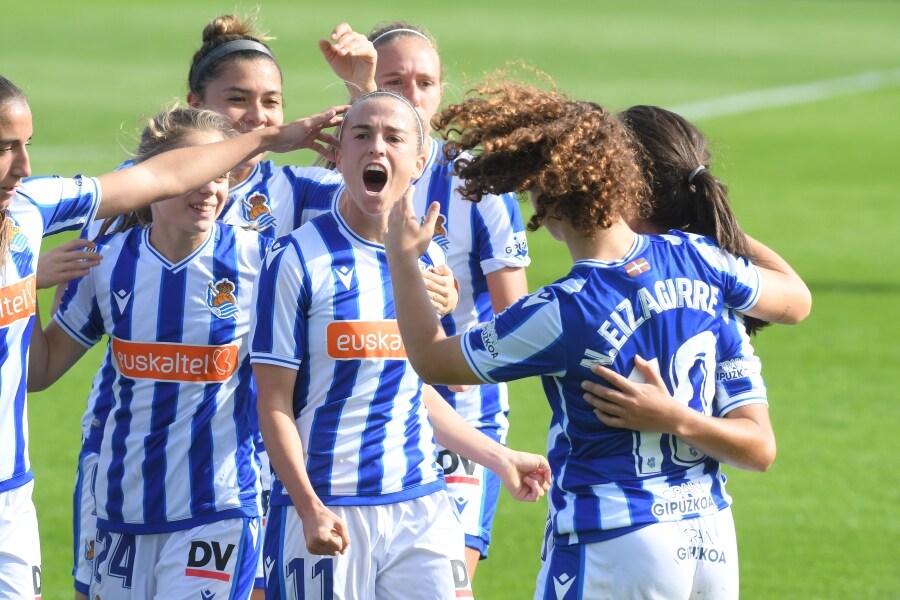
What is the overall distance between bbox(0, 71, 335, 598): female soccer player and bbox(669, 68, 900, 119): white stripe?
25.6m

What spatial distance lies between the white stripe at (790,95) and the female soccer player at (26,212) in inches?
1008

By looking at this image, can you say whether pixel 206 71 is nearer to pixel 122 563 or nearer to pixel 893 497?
pixel 122 563

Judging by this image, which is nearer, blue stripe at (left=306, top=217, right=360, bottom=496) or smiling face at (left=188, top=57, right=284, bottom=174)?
blue stripe at (left=306, top=217, right=360, bottom=496)

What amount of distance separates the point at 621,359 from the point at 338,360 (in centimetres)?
105

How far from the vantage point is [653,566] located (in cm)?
382

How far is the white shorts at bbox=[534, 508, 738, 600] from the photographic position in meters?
3.82

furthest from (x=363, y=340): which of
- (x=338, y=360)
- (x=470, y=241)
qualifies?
(x=470, y=241)

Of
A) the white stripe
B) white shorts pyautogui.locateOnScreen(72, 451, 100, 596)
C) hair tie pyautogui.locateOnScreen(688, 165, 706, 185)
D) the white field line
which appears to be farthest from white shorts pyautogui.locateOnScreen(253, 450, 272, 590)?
the white stripe

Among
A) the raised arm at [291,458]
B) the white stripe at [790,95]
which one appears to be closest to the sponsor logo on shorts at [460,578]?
the raised arm at [291,458]

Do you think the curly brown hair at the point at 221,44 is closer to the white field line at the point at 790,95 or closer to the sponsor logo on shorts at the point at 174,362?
the sponsor logo on shorts at the point at 174,362

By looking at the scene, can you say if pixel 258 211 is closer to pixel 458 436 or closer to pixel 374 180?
pixel 374 180

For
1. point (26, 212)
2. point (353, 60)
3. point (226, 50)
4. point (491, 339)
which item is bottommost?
point (491, 339)

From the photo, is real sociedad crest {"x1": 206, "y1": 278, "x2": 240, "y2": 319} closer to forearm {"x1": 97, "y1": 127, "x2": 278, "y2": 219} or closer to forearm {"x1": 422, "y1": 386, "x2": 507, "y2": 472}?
forearm {"x1": 97, "y1": 127, "x2": 278, "y2": 219}

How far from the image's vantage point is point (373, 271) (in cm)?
467
